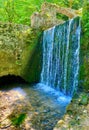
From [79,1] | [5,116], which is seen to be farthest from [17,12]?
[5,116]

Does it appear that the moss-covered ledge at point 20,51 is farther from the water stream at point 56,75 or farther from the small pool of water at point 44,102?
the small pool of water at point 44,102

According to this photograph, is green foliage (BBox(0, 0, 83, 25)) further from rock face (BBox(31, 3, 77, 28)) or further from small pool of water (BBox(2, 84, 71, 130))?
small pool of water (BBox(2, 84, 71, 130))

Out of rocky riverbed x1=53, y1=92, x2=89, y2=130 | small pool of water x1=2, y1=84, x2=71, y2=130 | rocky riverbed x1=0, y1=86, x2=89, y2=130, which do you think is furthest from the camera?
small pool of water x1=2, y1=84, x2=71, y2=130

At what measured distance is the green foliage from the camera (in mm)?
14555

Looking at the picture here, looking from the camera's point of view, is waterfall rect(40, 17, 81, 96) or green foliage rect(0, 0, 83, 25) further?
green foliage rect(0, 0, 83, 25)

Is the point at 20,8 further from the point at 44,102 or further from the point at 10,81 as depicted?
the point at 44,102

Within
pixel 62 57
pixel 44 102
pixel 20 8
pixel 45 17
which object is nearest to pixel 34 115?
pixel 44 102

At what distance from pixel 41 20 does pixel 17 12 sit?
4818 mm

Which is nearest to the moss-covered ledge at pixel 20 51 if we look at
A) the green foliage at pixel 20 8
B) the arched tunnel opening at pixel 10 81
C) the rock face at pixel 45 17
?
the arched tunnel opening at pixel 10 81

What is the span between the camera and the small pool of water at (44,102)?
5.83 m

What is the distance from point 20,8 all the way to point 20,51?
6.47 metres

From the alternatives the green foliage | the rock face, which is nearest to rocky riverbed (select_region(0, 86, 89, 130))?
the rock face

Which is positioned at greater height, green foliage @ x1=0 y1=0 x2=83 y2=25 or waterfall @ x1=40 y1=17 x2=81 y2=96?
green foliage @ x1=0 y1=0 x2=83 y2=25

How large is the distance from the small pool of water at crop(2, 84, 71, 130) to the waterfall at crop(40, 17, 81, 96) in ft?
1.22
